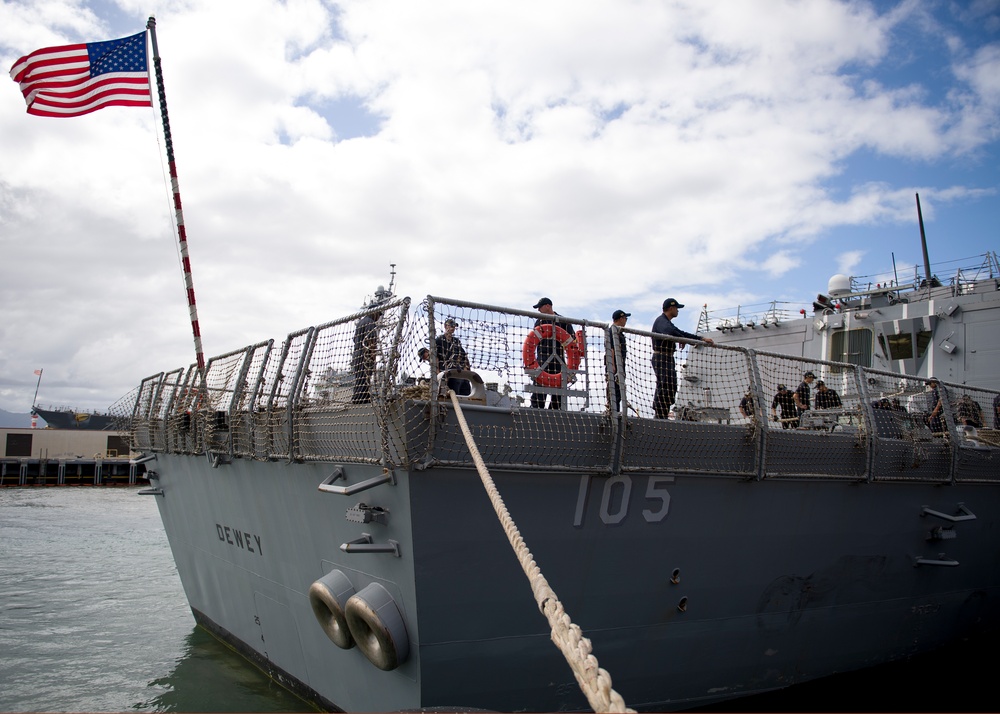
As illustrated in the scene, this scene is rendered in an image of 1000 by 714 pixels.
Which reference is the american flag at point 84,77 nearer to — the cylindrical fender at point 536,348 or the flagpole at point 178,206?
the flagpole at point 178,206

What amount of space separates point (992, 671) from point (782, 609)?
13.8 ft

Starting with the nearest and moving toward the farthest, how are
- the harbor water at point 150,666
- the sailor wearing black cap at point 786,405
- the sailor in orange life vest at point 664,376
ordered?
1. the sailor in orange life vest at point 664,376
2. the sailor wearing black cap at point 786,405
3. the harbor water at point 150,666

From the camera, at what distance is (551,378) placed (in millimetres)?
5121

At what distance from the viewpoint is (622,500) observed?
Answer: 16.9 feet

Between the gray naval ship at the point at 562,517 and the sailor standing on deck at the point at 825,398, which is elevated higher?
the sailor standing on deck at the point at 825,398

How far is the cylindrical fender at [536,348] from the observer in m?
5.04

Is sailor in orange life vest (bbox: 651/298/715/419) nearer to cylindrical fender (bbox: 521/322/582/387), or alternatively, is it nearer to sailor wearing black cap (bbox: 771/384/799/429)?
cylindrical fender (bbox: 521/322/582/387)

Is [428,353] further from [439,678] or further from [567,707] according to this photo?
[567,707]

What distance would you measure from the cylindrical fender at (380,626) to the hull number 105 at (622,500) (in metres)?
1.35

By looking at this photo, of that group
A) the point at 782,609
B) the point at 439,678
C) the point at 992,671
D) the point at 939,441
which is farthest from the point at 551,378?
the point at 992,671

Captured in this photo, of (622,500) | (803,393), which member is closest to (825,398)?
(803,393)

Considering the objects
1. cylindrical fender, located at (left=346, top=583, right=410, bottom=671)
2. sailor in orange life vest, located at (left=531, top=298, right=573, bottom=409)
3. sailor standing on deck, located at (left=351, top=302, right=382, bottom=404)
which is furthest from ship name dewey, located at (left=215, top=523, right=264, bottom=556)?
sailor in orange life vest, located at (left=531, top=298, right=573, bottom=409)

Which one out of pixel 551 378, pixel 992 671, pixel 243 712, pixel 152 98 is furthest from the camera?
pixel 152 98

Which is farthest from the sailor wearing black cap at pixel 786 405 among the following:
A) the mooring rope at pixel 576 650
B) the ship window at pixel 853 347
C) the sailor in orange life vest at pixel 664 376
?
the mooring rope at pixel 576 650
